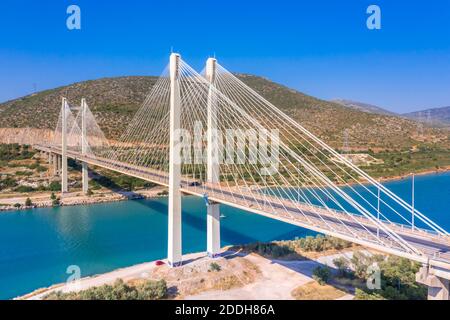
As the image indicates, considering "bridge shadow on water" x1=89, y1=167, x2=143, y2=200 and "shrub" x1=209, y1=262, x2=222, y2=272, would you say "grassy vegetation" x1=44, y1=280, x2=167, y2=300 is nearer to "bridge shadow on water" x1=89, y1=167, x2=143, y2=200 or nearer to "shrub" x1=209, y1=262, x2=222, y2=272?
"shrub" x1=209, y1=262, x2=222, y2=272

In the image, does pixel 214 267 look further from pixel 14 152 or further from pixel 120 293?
pixel 14 152

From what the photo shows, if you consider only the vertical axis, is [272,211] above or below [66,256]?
above

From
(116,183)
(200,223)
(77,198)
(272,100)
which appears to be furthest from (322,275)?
(272,100)

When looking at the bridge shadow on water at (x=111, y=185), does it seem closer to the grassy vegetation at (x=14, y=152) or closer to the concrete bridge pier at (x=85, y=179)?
the concrete bridge pier at (x=85, y=179)

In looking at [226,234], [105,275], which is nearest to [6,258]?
[105,275]

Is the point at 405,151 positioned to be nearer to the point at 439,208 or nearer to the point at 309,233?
the point at 439,208
